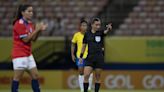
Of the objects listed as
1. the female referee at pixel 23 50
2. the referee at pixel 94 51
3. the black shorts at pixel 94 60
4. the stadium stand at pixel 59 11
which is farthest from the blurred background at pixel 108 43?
the female referee at pixel 23 50

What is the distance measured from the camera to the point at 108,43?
24.3 m

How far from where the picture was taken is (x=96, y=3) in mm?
27438

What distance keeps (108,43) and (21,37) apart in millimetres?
12777

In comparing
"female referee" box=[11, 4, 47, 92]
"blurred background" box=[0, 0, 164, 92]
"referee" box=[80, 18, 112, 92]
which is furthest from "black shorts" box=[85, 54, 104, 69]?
"blurred background" box=[0, 0, 164, 92]

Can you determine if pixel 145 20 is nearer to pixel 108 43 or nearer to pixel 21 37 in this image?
pixel 108 43

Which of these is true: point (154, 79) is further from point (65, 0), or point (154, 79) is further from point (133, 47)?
point (65, 0)

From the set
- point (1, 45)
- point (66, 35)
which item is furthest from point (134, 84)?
point (1, 45)

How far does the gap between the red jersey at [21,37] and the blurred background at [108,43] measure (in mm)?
9910

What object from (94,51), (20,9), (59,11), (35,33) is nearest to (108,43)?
(59,11)

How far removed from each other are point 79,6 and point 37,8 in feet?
6.59

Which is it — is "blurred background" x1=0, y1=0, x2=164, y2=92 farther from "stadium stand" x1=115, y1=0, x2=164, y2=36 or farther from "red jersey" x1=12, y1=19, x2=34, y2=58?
"red jersey" x1=12, y1=19, x2=34, y2=58

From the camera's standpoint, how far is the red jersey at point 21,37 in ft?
38.6

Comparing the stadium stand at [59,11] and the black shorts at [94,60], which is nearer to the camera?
the black shorts at [94,60]

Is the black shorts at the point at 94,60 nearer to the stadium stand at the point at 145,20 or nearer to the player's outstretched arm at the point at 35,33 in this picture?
the player's outstretched arm at the point at 35,33
